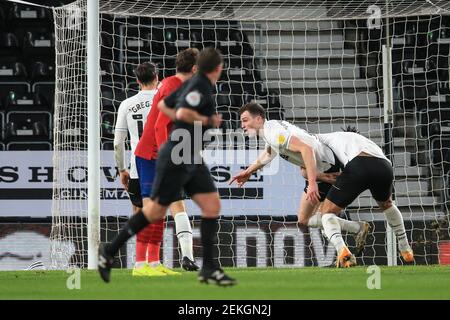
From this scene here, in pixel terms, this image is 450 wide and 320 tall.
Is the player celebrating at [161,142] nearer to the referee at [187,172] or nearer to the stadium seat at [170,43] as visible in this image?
the referee at [187,172]

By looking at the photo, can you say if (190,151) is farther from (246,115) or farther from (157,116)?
(246,115)

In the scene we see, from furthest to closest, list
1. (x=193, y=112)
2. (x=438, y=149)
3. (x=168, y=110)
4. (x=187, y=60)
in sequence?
(x=438, y=149), (x=187, y=60), (x=168, y=110), (x=193, y=112)

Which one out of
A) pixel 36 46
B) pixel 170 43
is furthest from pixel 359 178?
pixel 36 46

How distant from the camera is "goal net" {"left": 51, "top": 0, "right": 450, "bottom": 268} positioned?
40.7 ft

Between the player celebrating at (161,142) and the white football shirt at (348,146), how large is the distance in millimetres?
1642

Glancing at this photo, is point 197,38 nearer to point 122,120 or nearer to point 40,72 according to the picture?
point 40,72

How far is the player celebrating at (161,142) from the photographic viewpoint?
8633 mm

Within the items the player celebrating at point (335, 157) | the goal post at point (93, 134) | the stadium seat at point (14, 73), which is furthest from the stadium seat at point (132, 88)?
the player celebrating at point (335, 157)

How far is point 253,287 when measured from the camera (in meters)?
7.09

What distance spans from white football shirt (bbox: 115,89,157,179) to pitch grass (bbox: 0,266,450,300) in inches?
54.5

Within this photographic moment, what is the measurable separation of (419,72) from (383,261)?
10.6 feet

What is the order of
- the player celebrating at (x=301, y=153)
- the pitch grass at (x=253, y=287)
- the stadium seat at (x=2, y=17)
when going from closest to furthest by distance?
the pitch grass at (x=253, y=287)
the player celebrating at (x=301, y=153)
the stadium seat at (x=2, y=17)

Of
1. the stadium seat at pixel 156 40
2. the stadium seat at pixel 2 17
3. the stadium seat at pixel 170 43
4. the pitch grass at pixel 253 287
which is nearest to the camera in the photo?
the pitch grass at pixel 253 287

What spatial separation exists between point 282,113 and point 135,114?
548 cm
